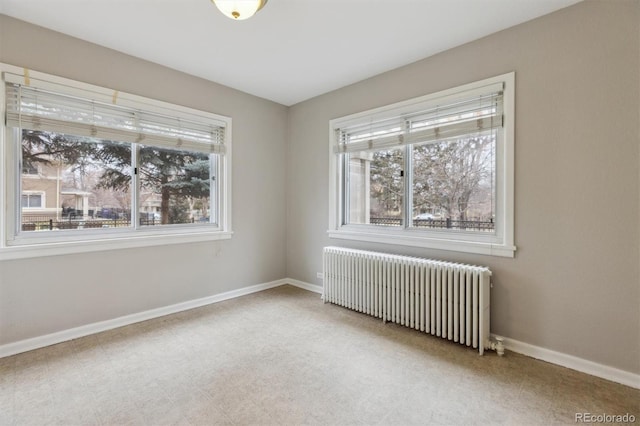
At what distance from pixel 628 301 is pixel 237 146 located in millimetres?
3931

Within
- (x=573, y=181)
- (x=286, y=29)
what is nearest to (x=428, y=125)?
(x=573, y=181)

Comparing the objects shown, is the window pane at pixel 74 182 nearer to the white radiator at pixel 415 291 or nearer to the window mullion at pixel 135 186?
the window mullion at pixel 135 186

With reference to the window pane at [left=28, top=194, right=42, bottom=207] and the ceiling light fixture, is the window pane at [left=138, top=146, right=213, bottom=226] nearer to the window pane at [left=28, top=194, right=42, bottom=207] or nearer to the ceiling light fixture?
→ the window pane at [left=28, top=194, right=42, bottom=207]

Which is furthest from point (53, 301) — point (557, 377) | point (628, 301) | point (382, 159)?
point (628, 301)

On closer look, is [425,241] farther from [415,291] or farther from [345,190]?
[345,190]

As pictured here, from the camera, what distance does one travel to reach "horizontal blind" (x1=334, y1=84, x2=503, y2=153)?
8.38 ft

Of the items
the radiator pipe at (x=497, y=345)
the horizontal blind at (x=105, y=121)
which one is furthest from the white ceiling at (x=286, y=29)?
the radiator pipe at (x=497, y=345)

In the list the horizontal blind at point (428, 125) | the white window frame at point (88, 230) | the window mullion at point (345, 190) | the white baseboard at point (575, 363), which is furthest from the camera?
the window mullion at point (345, 190)

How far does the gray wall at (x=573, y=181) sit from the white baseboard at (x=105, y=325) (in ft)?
9.13

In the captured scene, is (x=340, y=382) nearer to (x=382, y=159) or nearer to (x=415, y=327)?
(x=415, y=327)

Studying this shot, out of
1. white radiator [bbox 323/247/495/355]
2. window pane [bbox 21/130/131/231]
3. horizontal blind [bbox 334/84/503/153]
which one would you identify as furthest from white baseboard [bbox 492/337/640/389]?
window pane [bbox 21/130/131/231]

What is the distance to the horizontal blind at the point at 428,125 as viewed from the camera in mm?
2555

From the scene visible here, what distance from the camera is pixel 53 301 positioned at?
8.16 feet

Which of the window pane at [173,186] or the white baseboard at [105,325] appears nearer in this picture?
the white baseboard at [105,325]
